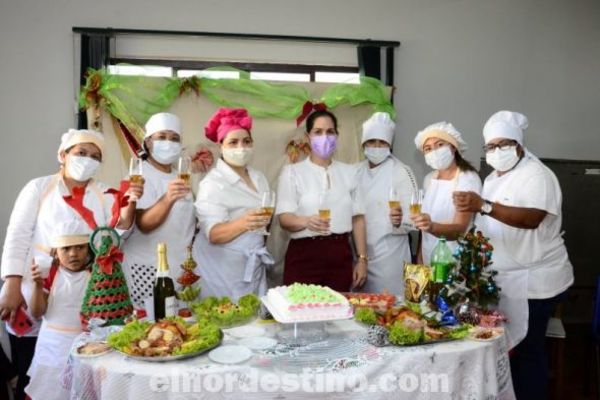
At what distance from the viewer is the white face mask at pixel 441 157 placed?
3.28m

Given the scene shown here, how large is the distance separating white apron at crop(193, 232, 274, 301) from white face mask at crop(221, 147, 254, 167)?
1.49 ft

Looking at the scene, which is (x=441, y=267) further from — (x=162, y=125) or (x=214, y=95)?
(x=214, y=95)

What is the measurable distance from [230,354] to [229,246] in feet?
3.86

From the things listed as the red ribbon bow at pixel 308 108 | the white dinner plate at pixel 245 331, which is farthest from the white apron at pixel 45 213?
the red ribbon bow at pixel 308 108

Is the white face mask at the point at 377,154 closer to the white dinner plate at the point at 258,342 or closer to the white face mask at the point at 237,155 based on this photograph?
the white face mask at the point at 237,155

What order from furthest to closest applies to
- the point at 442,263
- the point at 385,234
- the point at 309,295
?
the point at 385,234, the point at 442,263, the point at 309,295

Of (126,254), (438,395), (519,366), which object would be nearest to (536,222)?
(519,366)

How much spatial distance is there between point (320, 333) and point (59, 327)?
1.31m

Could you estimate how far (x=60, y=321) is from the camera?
7.70 feet

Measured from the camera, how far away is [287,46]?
493 cm

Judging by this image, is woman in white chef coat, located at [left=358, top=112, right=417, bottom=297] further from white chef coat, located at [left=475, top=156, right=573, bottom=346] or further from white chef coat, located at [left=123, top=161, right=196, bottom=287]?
white chef coat, located at [left=123, top=161, right=196, bottom=287]

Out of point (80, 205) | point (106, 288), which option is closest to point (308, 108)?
point (80, 205)

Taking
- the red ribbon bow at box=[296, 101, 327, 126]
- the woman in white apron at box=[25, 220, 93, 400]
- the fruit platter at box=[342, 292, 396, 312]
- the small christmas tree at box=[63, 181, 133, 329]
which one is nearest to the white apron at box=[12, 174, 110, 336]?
the woman in white apron at box=[25, 220, 93, 400]

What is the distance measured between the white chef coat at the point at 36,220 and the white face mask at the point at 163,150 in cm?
44
